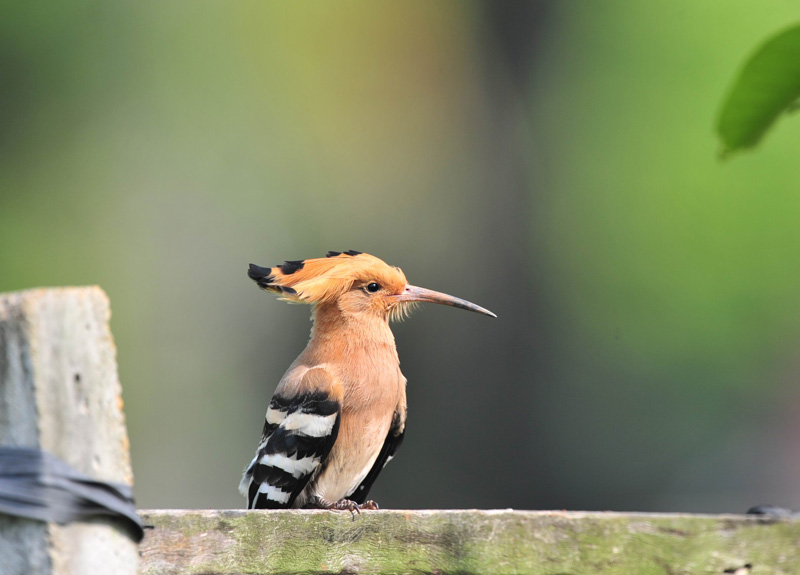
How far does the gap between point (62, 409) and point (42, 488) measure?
0.18 ft

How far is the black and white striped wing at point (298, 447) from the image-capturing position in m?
1.69

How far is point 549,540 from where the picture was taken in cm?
95

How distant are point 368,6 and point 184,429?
2.53m

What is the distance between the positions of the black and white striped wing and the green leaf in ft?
3.44

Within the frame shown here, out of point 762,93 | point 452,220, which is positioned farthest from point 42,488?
point 452,220

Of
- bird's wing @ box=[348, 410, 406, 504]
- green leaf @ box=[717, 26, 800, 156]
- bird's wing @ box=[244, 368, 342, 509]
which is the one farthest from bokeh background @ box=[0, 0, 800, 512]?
green leaf @ box=[717, 26, 800, 156]

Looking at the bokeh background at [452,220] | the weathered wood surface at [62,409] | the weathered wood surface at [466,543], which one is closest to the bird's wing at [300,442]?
the weathered wood surface at [466,543]

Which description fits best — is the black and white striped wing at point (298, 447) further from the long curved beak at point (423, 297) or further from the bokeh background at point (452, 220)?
the bokeh background at point (452, 220)

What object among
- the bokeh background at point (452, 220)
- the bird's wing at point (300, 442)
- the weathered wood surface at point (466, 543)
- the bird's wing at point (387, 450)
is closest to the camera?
the weathered wood surface at point (466, 543)

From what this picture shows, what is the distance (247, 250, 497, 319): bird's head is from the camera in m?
1.75

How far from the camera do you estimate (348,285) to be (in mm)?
1840

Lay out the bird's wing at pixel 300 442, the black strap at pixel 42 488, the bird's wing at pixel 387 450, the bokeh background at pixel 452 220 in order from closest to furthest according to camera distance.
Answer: the black strap at pixel 42 488, the bird's wing at pixel 300 442, the bird's wing at pixel 387 450, the bokeh background at pixel 452 220

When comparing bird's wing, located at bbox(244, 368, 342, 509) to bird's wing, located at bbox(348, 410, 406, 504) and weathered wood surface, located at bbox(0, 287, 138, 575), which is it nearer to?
bird's wing, located at bbox(348, 410, 406, 504)

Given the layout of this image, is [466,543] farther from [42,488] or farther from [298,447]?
[298,447]
